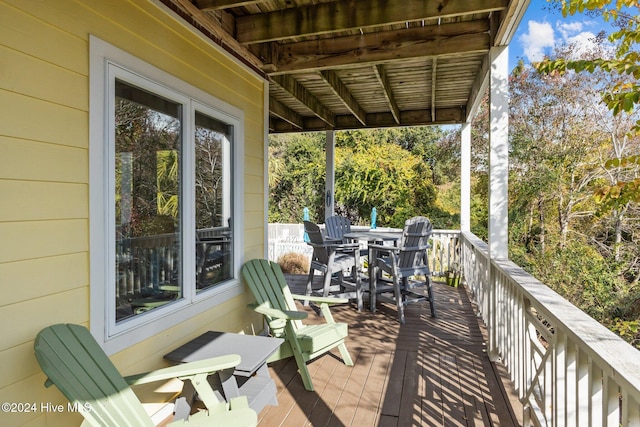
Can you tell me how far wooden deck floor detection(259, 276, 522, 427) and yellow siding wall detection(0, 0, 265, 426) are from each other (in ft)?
3.93

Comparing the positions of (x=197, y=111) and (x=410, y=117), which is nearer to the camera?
(x=197, y=111)

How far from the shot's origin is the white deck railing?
121cm

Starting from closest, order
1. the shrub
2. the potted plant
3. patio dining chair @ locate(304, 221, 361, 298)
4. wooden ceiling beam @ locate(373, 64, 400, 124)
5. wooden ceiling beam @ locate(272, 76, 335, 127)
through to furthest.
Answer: wooden ceiling beam @ locate(373, 64, 400, 124) → wooden ceiling beam @ locate(272, 76, 335, 127) → patio dining chair @ locate(304, 221, 361, 298) → the potted plant → the shrub

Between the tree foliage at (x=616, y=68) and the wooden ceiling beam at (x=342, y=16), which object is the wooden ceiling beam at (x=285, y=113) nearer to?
the wooden ceiling beam at (x=342, y=16)

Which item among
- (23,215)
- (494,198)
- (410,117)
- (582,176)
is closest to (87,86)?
(23,215)

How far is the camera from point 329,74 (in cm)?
446

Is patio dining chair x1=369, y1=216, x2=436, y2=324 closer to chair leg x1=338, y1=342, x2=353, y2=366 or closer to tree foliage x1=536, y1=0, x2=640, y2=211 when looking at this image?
chair leg x1=338, y1=342, x2=353, y2=366

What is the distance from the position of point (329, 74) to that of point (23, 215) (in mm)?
3600

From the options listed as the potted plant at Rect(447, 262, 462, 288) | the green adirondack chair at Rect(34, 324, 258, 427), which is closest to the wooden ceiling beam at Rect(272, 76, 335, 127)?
the potted plant at Rect(447, 262, 462, 288)

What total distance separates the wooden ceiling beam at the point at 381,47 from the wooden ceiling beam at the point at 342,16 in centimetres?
56

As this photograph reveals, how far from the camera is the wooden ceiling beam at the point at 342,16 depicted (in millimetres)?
2730

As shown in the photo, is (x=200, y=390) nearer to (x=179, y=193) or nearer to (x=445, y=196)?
(x=179, y=193)

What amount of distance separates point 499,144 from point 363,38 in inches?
60.3

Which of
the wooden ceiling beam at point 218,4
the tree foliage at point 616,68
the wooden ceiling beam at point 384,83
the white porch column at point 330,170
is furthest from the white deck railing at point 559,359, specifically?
the white porch column at point 330,170
